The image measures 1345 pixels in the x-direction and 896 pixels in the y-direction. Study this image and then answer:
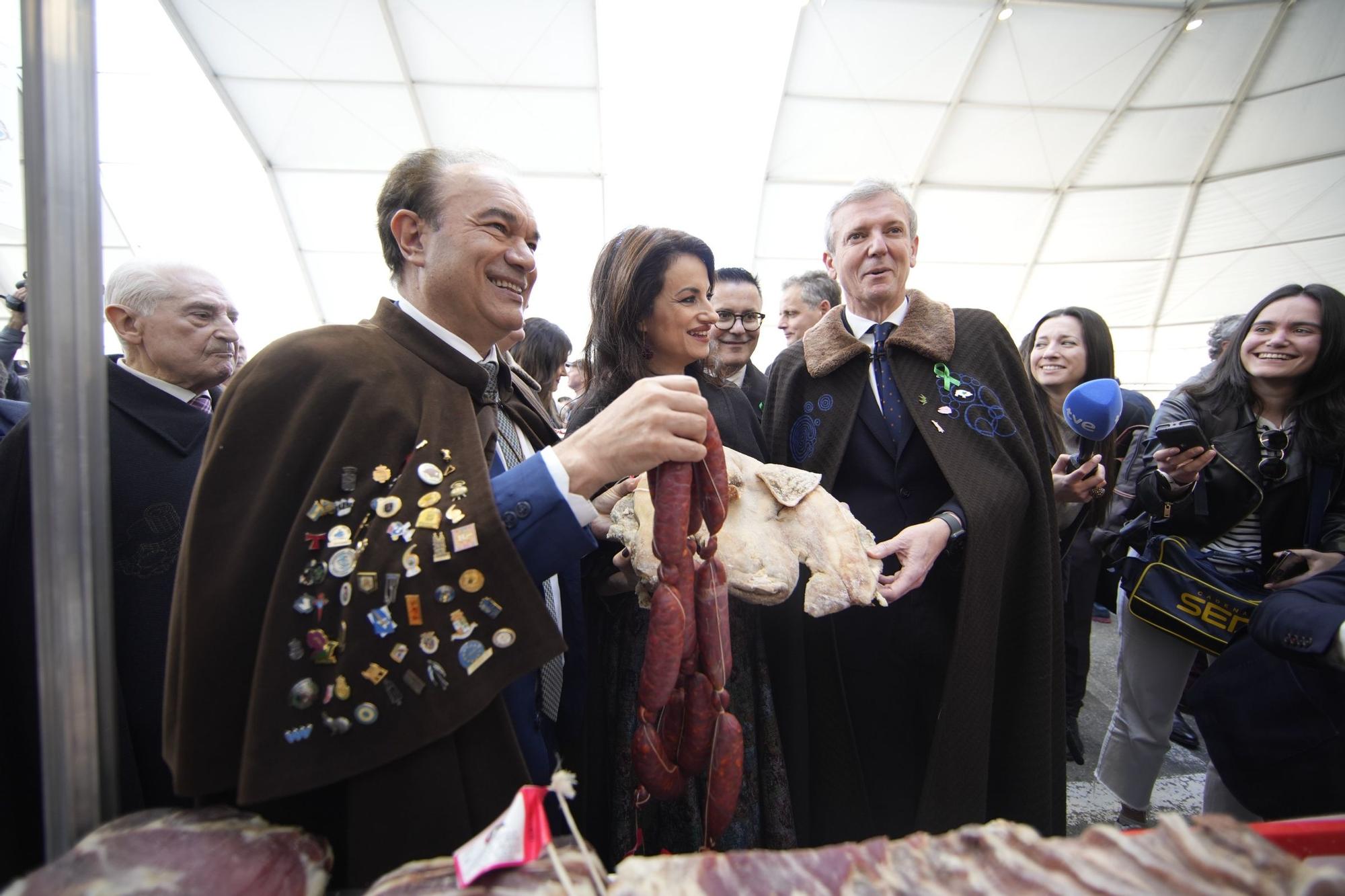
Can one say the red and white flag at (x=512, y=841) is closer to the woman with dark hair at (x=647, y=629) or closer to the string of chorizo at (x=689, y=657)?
the string of chorizo at (x=689, y=657)

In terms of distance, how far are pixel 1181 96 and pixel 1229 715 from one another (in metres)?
12.1

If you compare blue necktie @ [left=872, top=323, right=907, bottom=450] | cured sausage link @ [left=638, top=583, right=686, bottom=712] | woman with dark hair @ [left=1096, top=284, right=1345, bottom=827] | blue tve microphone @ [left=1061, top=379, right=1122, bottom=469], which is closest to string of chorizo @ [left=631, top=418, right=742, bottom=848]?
cured sausage link @ [left=638, top=583, right=686, bottom=712]

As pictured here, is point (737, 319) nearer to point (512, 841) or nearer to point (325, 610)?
point (325, 610)

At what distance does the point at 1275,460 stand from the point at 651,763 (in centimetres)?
264

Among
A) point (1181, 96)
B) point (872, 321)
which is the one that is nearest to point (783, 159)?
point (1181, 96)

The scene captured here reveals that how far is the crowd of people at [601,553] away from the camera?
40.1 inches

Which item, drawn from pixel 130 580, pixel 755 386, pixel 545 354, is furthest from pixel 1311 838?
pixel 545 354

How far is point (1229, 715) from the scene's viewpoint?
2.05 meters

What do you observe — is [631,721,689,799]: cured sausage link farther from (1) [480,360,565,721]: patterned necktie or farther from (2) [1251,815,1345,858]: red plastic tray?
(2) [1251,815,1345,858]: red plastic tray

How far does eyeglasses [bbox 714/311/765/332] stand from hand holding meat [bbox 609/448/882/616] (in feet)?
5.58

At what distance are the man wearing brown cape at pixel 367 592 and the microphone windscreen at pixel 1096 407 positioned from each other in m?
1.91

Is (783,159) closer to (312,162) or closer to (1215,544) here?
(312,162)

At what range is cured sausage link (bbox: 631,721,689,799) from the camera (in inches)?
46.3

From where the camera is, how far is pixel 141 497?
1.83m
